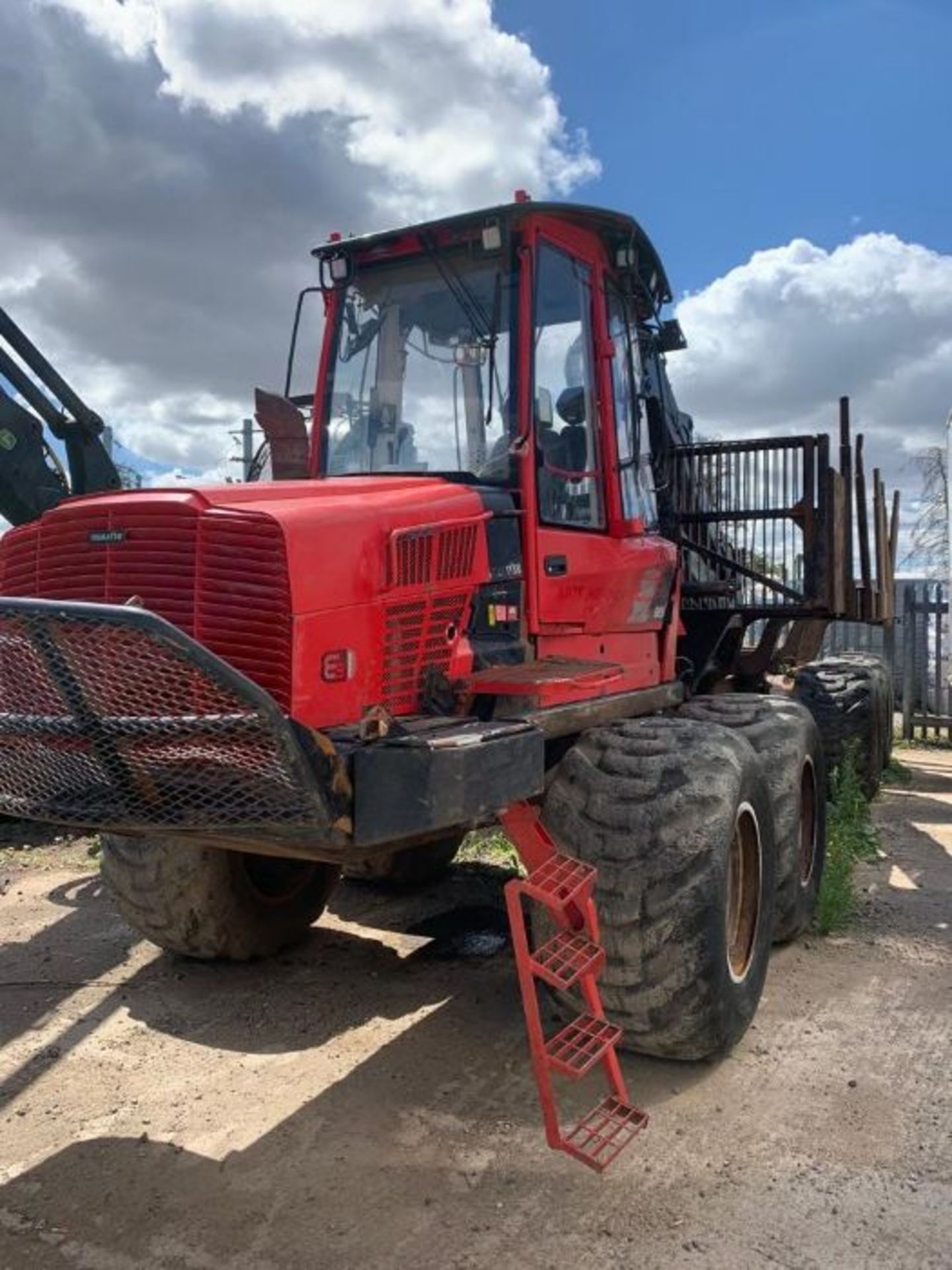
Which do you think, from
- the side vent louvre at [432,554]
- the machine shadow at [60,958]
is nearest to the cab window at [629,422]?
the side vent louvre at [432,554]

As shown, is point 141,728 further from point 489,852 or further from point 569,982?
point 489,852

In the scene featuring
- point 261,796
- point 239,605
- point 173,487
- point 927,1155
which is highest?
point 173,487

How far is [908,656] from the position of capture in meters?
13.6

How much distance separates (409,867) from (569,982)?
123 inches

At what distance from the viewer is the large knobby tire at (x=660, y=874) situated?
390cm

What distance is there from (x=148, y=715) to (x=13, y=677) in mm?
483

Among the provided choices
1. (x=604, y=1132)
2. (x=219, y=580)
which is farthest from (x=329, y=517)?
(x=604, y=1132)

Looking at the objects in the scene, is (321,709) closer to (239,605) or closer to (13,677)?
(239,605)

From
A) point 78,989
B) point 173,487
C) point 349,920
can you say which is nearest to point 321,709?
point 173,487

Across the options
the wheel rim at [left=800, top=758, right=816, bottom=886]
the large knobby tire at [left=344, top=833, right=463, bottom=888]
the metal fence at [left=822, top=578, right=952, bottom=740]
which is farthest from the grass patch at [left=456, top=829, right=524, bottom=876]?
the metal fence at [left=822, top=578, right=952, bottom=740]

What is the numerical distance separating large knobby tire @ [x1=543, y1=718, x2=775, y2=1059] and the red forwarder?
0.04 ft

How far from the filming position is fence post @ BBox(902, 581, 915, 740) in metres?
13.5

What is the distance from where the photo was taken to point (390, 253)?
15.8 ft

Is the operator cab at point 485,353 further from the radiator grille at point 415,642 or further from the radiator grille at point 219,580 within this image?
the radiator grille at point 219,580
